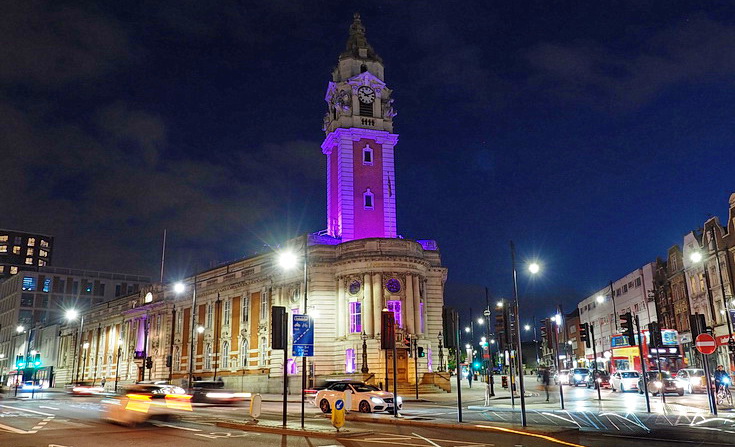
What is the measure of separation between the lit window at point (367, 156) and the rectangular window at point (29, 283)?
93.7m

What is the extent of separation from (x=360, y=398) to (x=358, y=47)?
49.6 meters

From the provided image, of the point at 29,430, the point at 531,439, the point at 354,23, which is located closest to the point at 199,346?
the point at 354,23

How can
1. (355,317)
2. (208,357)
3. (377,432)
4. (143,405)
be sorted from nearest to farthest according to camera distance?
(377,432) < (143,405) < (355,317) < (208,357)

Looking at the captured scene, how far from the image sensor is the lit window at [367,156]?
216 ft

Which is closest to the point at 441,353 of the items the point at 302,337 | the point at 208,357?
the point at 208,357

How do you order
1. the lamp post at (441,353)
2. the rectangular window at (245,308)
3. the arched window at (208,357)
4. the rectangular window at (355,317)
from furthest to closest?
the arched window at (208,357), the rectangular window at (245,308), the lamp post at (441,353), the rectangular window at (355,317)

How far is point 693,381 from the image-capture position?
48656mm

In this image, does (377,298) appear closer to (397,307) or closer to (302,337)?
(397,307)

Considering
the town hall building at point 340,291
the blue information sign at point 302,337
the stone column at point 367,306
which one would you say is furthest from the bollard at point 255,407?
the stone column at point 367,306

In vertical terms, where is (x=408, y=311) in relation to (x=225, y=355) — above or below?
above

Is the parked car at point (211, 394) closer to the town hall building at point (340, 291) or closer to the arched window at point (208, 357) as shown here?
the town hall building at point (340, 291)

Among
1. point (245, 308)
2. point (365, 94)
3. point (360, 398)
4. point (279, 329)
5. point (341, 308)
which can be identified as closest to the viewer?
point (279, 329)

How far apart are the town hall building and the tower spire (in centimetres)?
14

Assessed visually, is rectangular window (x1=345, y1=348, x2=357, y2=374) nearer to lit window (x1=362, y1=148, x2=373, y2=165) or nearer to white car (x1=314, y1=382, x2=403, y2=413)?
lit window (x1=362, y1=148, x2=373, y2=165)
